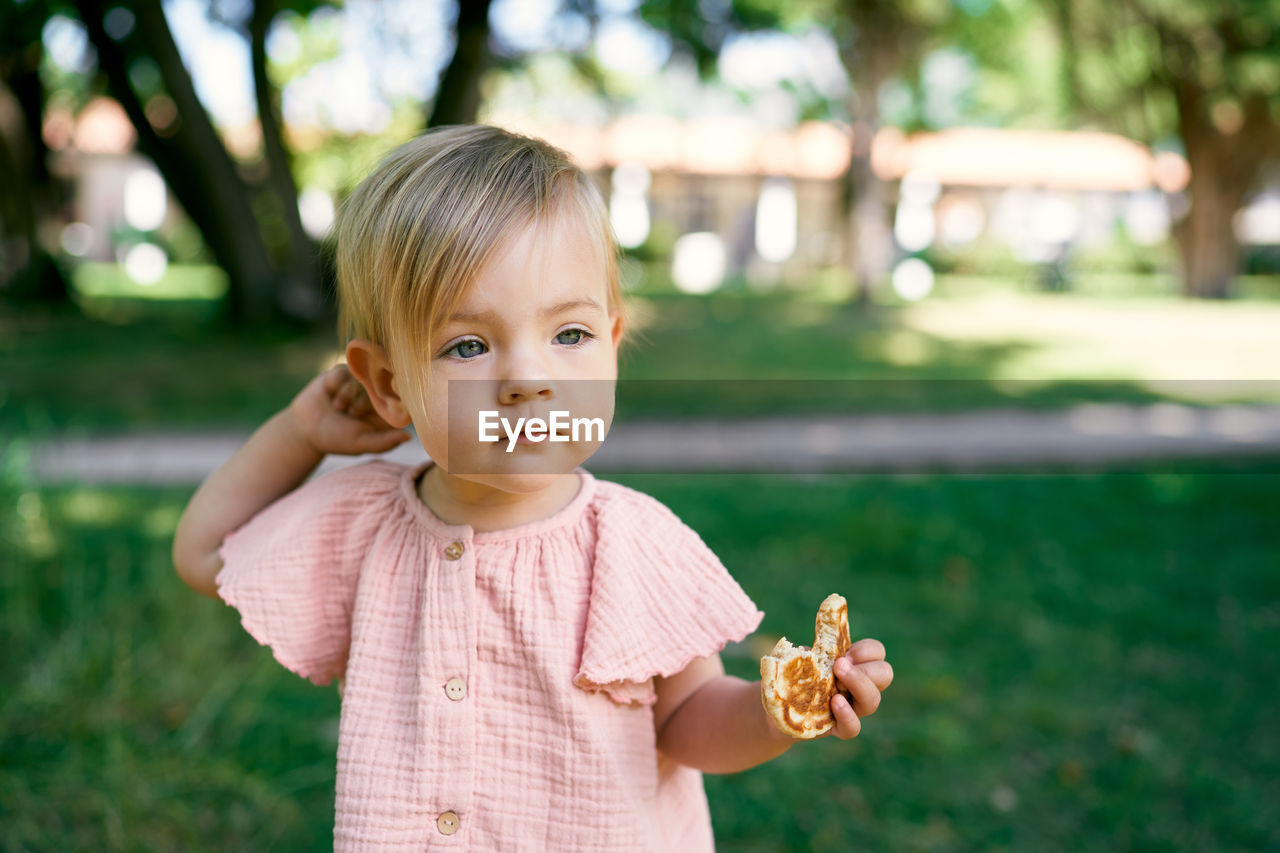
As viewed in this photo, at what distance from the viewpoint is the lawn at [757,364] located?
8.27 meters

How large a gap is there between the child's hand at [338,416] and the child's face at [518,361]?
0.99 feet

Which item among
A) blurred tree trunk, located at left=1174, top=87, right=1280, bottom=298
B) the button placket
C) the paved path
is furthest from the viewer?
blurred tree trunk, located at left=1174, top=87, right=1280, bottom=298

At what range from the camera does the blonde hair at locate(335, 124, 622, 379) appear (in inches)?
47.2

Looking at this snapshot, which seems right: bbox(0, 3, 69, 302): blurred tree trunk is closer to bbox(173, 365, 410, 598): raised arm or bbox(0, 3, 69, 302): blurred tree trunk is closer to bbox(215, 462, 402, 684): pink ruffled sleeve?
bbox(173, 365, 410, 598): raised arm

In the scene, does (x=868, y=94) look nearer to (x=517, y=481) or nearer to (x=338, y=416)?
(x=338, y=416)

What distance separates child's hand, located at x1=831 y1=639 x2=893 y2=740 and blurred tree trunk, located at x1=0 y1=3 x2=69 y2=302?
17629mm

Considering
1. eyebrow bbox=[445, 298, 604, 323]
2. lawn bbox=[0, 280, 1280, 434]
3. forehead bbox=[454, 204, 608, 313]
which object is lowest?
lawn bbox=[0, 280, 1280, 434]

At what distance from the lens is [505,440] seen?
3.90ft

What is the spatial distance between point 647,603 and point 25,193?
1943 cm

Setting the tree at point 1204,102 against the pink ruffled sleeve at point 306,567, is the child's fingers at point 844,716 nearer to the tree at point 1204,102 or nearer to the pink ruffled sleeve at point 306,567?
the pink ruffled sleeve at point 306,567

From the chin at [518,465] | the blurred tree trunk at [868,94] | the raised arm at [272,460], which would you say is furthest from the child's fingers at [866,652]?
the blurred tree trunk at [868,94]

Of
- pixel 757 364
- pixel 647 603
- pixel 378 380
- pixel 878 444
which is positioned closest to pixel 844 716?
pixel 647 603

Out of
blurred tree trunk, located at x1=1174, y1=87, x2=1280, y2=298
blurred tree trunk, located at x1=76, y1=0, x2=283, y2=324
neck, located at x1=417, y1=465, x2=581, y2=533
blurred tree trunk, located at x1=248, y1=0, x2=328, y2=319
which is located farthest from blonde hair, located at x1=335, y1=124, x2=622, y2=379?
blurred tree trunk, located at x1=1174, y1=87, x2=1280, y2=298

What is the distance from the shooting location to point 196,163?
34.2 feet
